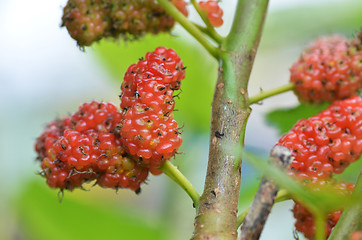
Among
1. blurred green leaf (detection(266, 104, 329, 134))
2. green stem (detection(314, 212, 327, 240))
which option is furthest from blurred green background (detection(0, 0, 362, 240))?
green stem (detection(314, 212, 327, 240))

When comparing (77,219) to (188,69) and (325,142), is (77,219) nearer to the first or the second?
(188,69)

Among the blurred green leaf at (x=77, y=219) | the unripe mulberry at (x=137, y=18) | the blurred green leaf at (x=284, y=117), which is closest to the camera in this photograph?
the unripe mulberry at (x=137, y=18)

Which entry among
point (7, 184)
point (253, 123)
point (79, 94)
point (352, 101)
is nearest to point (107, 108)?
point (352, 101)

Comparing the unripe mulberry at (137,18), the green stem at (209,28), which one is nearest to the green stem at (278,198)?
the green stem at (209,28)

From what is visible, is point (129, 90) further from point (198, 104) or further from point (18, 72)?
point (18, 72)

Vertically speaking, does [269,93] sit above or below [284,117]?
above

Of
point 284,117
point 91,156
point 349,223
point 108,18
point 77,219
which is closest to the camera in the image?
point 349,223

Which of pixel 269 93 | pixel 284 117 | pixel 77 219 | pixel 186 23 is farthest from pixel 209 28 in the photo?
pixel 77 219

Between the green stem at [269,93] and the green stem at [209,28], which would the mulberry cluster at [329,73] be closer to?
the green stem at [269,93]
